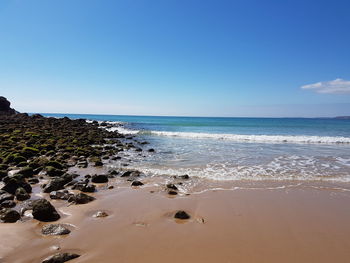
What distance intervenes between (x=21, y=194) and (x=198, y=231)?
15.9 ft

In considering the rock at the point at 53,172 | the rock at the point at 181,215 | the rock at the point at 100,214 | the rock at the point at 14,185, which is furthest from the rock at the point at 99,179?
the rock at the point at 181,215

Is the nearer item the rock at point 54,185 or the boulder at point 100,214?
the boulder at point 100,214

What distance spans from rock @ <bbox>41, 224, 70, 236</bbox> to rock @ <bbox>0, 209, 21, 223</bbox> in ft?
2.85

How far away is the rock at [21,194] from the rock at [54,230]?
2.19 m

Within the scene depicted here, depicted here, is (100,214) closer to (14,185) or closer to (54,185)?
(54,185)

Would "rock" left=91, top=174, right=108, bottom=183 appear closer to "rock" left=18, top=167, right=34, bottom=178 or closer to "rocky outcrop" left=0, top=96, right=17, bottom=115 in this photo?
"rock" left=18, top=167, right=34, bottom=178

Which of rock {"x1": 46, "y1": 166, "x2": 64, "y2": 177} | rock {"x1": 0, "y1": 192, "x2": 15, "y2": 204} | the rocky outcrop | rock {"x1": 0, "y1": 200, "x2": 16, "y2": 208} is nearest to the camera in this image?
rock {"x1": 0, "y1": 200, "x2": 16, "y2": 208}

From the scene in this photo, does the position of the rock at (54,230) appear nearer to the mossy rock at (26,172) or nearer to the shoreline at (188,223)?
the shoreline at (188,223)

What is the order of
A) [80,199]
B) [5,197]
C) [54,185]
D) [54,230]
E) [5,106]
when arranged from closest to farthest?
1. [54,230]
2. [5,197]
3. [80,199]
4. [54,185]
5. [5,106]

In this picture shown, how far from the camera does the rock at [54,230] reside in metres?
4.15

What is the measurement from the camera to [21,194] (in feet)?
19.5

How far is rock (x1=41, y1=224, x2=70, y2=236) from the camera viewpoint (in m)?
4.15

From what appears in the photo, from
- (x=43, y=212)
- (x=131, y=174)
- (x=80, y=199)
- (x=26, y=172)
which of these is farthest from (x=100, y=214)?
(x=26, y=172)

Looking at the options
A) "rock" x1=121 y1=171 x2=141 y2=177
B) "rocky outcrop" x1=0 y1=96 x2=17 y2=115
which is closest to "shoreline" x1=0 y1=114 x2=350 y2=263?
"rock" x1=121 y1=171 x2=141 y2=177
